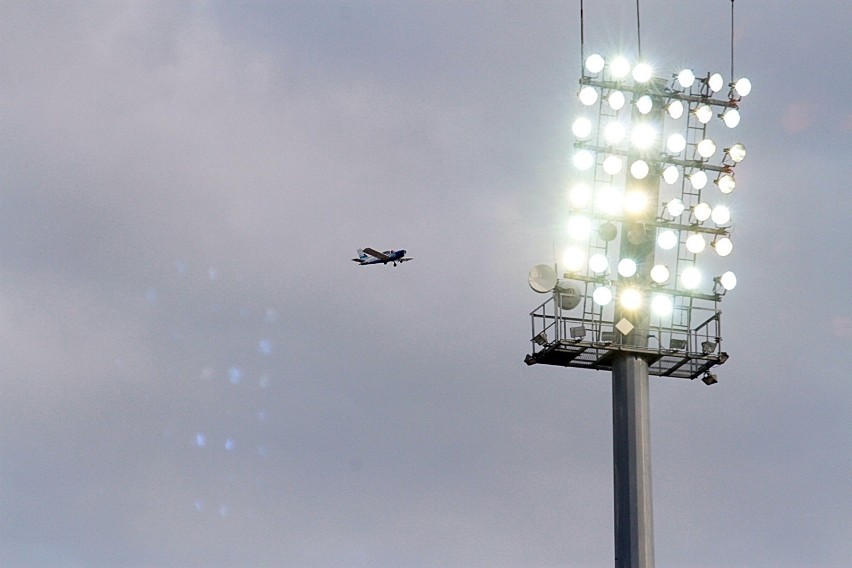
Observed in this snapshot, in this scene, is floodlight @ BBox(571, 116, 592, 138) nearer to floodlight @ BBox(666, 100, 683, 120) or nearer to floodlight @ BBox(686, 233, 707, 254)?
floodlight @ BBox(666, 100, 683, 120)

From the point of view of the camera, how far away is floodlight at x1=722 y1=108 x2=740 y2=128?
2101 inches

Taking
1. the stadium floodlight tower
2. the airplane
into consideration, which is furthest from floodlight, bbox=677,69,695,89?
the airplane

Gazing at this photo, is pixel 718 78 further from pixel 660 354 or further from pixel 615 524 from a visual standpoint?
pixel 615 524

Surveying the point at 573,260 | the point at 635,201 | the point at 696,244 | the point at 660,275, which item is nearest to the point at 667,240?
the point at 696,244

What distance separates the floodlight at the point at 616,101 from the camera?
52.4 meters

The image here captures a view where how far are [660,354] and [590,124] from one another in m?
6.26

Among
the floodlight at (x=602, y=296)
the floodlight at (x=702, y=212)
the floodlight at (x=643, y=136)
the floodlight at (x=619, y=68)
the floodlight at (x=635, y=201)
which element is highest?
the floodlight at (x=619, y=68)

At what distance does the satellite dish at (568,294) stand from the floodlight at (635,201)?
2710 mm

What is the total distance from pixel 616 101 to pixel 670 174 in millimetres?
2379

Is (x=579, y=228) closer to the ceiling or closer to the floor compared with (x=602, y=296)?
closer to the ceiling

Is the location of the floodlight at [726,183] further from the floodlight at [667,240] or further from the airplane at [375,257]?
the airplane at [375,257]

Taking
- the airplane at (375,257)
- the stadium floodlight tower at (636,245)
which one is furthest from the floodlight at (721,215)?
the airplane at (375,257)

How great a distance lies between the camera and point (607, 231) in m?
52.1

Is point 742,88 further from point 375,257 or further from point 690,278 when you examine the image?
point 375,257
